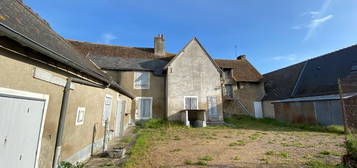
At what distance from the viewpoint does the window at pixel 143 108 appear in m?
14.1

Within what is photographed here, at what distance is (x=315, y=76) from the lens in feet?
55.4

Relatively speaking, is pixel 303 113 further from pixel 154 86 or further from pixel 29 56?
pixel 29 56

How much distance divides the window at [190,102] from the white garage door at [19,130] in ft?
39.2

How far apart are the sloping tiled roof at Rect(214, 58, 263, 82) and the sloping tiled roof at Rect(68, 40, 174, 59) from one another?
790cm

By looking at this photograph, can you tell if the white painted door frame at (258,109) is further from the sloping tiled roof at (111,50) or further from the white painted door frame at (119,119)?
the white painted door frame at (119,119)

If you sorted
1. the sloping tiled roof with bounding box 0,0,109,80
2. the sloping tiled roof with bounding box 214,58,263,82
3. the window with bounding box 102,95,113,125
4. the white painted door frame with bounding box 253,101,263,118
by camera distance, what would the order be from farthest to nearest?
1. the sloping tiled roof with bounding box 214,58,263,82
2. the white painted door frame with bounding box 253,101,263,118
3. the window with bounding box 102,95,113,125
4. the sloping tiled roof with bounding box 0,0,109,80

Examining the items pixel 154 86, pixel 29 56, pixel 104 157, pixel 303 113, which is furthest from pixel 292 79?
pixel 29 56

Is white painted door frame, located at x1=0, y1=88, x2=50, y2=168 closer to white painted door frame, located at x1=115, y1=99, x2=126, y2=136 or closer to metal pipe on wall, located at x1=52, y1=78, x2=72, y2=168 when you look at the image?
metal pipe on wall, located at x1=52, y1=78, x2=72, y2=168

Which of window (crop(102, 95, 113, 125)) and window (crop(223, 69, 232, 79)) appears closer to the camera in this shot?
window (crop(102, 95, 113, 125))

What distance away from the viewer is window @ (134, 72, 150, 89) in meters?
14.7

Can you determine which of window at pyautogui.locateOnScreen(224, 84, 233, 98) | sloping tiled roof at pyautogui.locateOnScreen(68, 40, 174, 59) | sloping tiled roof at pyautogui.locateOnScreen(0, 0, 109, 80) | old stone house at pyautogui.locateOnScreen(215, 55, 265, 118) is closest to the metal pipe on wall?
sloping tiled roof at pyautogui.locateOnScreen(0, 0, 109, 80)

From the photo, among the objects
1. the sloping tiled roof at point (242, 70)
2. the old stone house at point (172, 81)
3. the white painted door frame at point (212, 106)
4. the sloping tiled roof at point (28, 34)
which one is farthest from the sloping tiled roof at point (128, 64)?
the sloping tiled roof at point (28, 34)

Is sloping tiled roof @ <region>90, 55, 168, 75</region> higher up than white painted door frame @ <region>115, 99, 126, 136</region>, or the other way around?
sloping tiled roof @ <region>90, 55, 168, 75</region>

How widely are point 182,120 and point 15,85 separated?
12240 millimetres
